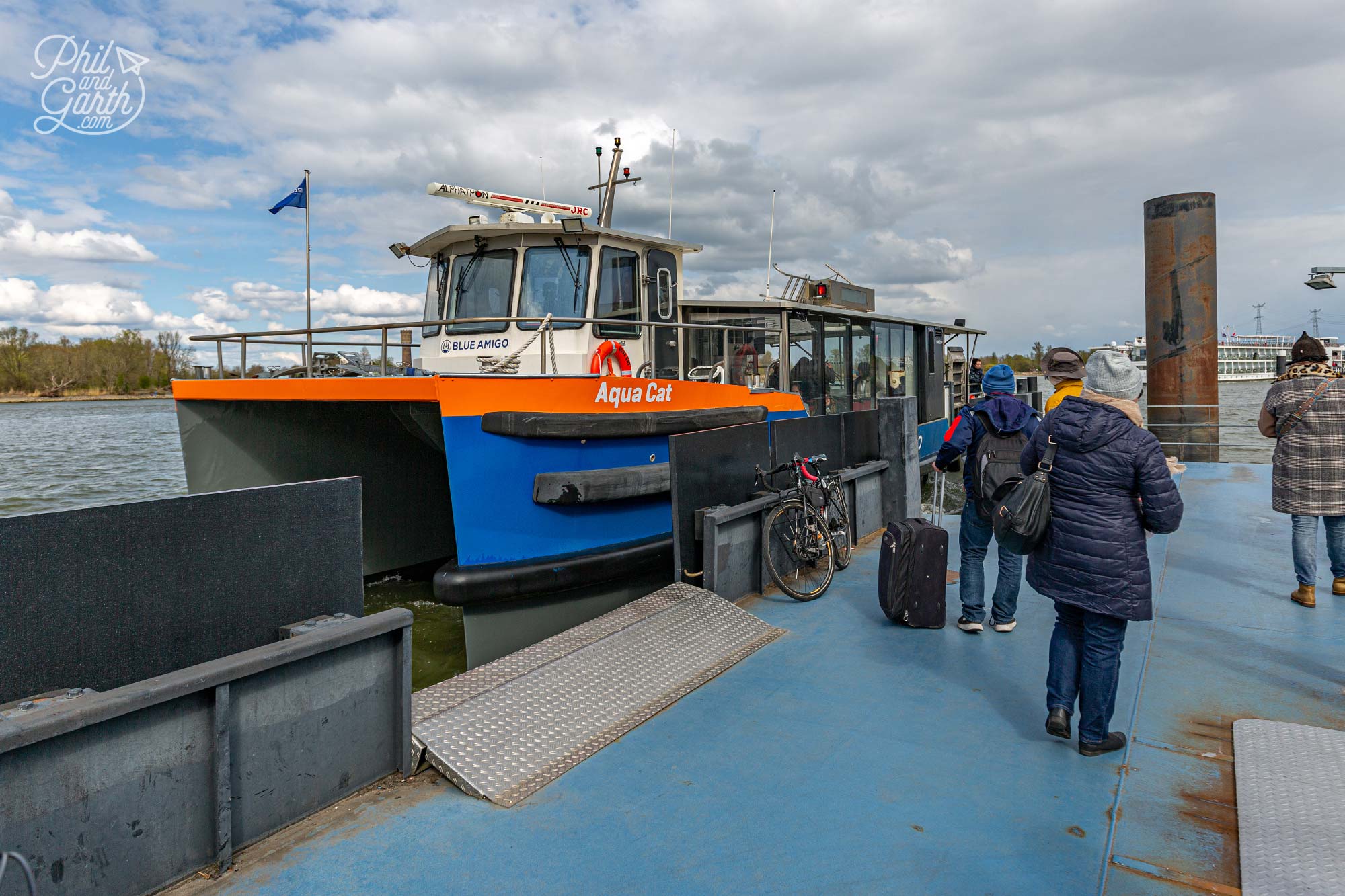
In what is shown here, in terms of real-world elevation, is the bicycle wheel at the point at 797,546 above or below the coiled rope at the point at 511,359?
below

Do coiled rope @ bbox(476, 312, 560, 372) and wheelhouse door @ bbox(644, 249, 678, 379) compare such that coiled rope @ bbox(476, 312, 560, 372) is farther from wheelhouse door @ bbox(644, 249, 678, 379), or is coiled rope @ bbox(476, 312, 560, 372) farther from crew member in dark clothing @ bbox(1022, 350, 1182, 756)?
crew member in dark clothing @ bbox(1022, 350, 1182, 756)

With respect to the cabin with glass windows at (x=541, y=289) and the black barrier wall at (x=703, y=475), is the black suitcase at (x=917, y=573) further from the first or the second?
the cabin with glass windows at (x=541, y=289)

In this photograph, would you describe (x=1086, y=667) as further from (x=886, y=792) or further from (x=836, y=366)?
(x=836, y=366)

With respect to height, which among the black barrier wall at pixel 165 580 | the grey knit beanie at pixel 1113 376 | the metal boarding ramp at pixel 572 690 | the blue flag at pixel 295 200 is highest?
the blue flag at pixel 295 200

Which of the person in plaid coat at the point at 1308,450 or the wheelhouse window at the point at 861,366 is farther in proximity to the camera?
the wheelhouse window at the point at 861,366

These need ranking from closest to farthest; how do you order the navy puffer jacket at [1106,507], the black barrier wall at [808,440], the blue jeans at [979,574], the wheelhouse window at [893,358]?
1. the navy puffer jacket at [1106,507]
2. the blue jeans at [979,574]
3. the black barrier wall at [808,440]
4. the wheelhouse window at [893,358]

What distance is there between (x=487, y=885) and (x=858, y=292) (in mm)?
9636

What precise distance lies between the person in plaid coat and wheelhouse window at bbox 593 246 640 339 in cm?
485

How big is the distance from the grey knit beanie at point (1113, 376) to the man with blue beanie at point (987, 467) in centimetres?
95

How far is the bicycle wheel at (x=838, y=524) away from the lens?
19.5ft

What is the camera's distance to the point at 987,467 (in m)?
4.03

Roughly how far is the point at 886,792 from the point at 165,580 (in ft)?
8.10

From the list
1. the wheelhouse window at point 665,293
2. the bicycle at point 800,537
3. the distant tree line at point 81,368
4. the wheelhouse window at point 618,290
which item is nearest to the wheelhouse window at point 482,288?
the wheelhouse window at point 618,290

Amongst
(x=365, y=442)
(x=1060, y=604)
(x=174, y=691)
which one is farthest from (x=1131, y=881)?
(x=365, y=442)
